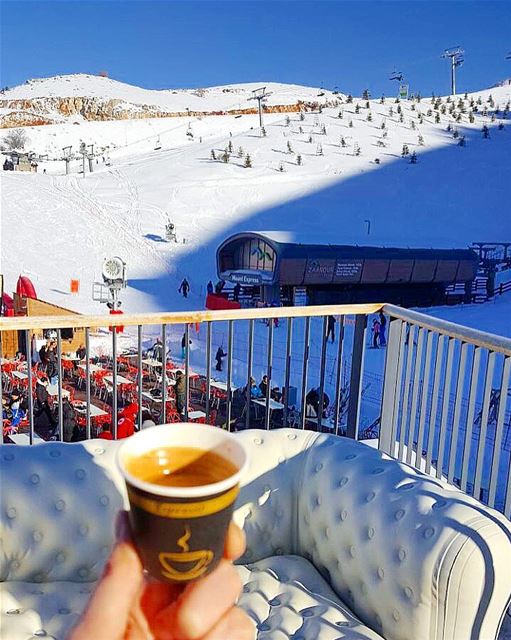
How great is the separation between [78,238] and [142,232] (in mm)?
2487

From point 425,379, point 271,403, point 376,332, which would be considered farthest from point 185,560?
point 376,332

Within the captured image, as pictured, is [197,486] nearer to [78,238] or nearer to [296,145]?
[78,238]

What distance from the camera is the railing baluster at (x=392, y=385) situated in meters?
3.54

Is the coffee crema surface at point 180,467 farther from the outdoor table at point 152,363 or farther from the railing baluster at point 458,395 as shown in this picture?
the outdoor table at point 152,363

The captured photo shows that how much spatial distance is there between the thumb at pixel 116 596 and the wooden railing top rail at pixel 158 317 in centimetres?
203

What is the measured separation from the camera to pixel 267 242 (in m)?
17.9

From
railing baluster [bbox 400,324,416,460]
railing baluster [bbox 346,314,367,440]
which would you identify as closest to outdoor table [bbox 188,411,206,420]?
railing baluster [bbox 346,314,367,440]

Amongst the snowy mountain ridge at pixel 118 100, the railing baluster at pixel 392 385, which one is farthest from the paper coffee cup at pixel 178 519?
the snowy mountain ridge at pixel 118 100

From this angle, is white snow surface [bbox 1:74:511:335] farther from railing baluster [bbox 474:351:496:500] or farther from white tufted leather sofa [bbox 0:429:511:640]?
white tufted leather sofa [bbox 0:429:511:640]

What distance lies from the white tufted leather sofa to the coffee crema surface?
0.81 metres

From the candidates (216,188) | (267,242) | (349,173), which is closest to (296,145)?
(349,173)

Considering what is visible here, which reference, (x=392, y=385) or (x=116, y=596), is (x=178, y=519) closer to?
(x=116, y=596)

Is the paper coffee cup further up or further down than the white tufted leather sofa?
further up

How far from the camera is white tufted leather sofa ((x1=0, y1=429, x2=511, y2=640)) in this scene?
173cm
